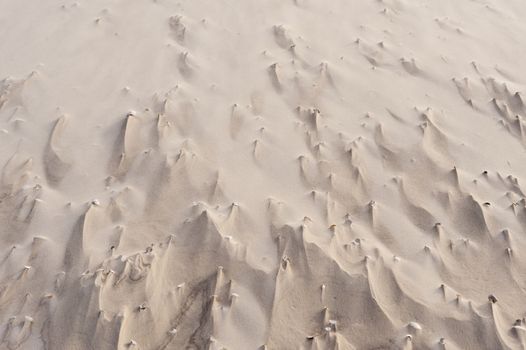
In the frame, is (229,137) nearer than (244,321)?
No

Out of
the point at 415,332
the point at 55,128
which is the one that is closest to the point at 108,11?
the point at 55,128

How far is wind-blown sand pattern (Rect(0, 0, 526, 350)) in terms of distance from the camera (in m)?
3.19

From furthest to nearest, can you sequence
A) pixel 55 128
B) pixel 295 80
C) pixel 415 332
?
pixel 295 80
pixel 55 128
pixel 415 332

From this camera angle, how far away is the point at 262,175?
397 centimetres

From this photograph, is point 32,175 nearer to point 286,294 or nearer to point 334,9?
point 286,294

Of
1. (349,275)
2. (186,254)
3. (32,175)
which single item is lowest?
(32,175)

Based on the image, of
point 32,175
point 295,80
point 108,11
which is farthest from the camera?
point 108,11

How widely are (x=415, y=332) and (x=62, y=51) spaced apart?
12.1 ft

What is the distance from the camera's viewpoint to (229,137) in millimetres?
4211

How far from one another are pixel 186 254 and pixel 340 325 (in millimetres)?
985

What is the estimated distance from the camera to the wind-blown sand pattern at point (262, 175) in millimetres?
3189

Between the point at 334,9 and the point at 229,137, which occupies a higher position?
the point at 334,9

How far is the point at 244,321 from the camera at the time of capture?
316cm

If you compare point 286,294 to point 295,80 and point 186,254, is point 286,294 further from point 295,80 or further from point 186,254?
point 295,80
